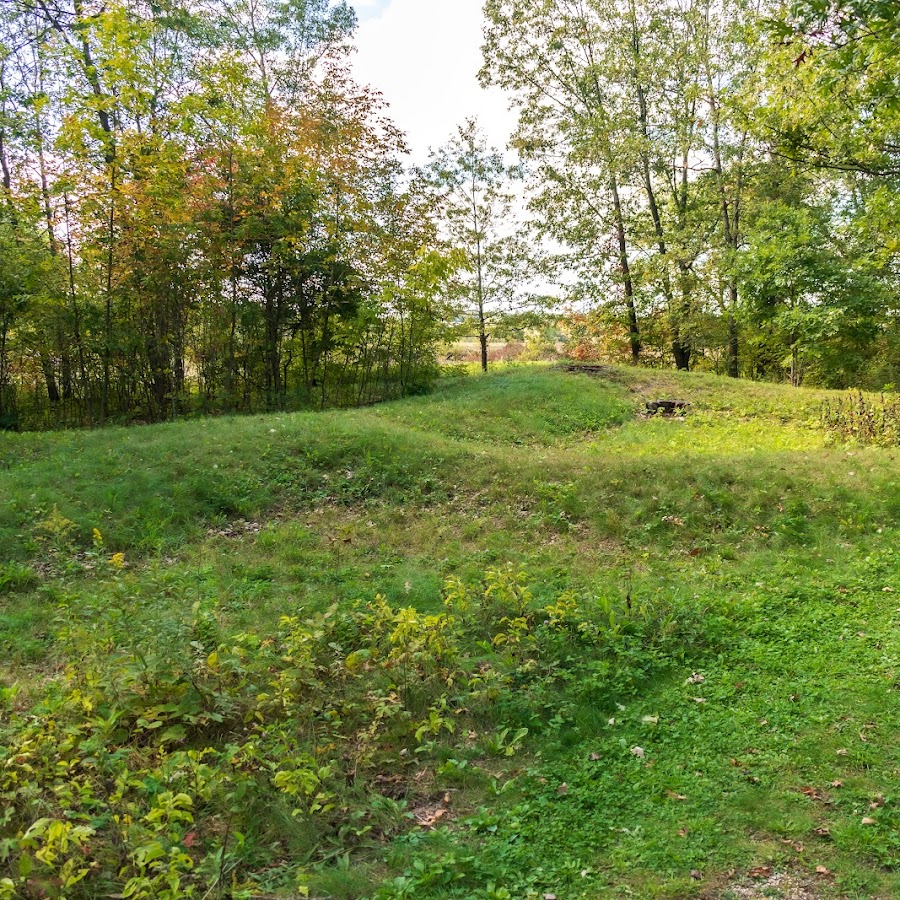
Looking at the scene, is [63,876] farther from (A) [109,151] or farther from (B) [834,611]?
(A) [109,151]

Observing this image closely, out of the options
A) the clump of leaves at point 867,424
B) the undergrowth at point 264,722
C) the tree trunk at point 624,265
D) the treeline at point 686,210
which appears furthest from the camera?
the tree trunk at point 624,265

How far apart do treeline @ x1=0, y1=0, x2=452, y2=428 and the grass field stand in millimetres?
4624

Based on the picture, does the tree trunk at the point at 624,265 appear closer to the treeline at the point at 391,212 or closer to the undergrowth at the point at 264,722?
the treeline at the point at 391,212

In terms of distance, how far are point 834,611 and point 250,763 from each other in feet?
13.4

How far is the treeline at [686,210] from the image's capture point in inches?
540

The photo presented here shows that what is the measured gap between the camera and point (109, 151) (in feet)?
32.8

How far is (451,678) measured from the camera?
3730mm

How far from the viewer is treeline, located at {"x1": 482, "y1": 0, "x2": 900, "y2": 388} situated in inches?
540

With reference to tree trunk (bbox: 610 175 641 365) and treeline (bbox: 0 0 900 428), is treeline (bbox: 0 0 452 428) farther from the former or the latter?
tree trunk (bbox: 610 175 641 365)

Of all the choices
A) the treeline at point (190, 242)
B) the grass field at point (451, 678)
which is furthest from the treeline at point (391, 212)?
the grass field at point (451, 678)

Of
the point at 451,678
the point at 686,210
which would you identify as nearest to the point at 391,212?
the point at 686,210

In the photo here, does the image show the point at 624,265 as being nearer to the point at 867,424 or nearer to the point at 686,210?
the point at 686,210

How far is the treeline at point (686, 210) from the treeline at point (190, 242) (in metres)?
5.79

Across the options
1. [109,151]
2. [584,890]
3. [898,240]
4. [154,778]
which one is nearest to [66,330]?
[109,151]
